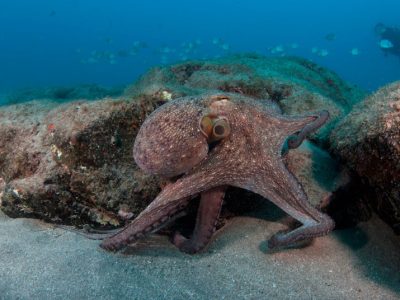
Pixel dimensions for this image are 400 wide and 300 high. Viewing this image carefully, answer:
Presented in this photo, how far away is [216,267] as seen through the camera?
10.2 feet

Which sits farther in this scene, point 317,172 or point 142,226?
point 317,172

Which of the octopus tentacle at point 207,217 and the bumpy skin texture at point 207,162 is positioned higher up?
the bumpy skin texture at point 207,162

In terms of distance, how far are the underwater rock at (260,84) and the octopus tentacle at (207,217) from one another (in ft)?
5.46

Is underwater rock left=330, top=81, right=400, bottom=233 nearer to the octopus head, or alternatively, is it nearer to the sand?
the sand

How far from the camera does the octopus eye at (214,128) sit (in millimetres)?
2941

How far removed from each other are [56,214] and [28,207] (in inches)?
12.9

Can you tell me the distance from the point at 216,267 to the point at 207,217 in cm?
44

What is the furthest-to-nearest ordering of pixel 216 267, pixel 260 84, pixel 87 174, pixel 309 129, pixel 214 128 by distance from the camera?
pixel 260 84 < pixel 87 174 < pixel 309 129 < pixel 216 267 < pixel 214 128

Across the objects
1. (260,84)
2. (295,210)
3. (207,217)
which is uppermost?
(260,84)

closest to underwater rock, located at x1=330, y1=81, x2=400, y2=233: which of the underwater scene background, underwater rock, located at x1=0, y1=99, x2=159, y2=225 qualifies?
the underwater scene background

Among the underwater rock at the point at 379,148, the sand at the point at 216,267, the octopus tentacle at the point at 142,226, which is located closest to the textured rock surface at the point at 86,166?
the sand at the point at 216,267

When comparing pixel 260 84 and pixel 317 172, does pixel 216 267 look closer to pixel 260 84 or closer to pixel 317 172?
pixel 317 172

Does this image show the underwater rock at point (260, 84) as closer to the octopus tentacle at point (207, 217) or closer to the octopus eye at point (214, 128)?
the octopus eye at point (214, 128)

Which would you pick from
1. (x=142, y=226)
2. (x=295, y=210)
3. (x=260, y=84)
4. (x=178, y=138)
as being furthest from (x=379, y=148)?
(x=260, y=84)
